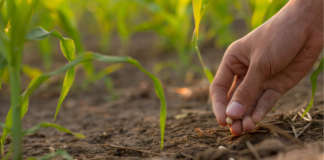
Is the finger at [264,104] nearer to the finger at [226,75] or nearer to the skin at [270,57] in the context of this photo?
the skin at [270,57]

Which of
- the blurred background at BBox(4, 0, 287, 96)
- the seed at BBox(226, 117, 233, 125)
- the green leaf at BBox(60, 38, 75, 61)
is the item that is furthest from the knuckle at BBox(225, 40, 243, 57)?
the green leaf at BBox(60, 38, 75, 61)

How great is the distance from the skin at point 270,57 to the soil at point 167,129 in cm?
7

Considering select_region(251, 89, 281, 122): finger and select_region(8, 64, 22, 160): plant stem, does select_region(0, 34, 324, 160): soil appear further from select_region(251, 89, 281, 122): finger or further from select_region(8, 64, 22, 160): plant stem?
select_region(8, 64, 22, 160): plant stem

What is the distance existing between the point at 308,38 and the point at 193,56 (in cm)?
236

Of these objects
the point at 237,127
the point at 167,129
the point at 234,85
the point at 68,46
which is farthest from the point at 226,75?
the point at 68,46

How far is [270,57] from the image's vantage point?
3.25 feet

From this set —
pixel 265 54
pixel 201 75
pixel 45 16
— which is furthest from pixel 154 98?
pixel 265 54

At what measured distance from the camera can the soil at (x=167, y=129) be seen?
36.4 inches

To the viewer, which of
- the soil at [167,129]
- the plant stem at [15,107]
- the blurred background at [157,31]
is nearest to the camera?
the plant stem at [15,107]

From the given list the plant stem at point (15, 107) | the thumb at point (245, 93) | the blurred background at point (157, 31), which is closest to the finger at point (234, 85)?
the thumb at point (245, 93)

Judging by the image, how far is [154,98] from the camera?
83.1 inches

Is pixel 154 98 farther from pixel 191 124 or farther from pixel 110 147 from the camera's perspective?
pixel 110 147

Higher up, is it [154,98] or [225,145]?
[154,98]

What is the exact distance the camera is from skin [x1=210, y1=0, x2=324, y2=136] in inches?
38.9
